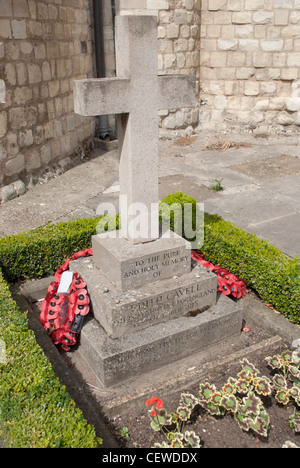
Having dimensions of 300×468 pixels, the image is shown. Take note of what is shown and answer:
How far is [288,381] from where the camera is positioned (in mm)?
3268

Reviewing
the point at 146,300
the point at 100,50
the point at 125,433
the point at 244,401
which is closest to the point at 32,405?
the point at 125,433

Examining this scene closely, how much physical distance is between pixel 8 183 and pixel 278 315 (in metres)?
4.54

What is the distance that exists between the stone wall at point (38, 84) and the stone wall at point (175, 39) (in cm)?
140

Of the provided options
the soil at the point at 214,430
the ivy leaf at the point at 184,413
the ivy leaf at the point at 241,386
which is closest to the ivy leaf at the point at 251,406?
the ivy leaf at the point at 241,386

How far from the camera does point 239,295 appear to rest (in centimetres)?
409

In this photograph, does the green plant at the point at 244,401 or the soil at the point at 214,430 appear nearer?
the green plant at the point at 244,401

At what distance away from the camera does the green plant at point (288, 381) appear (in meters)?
2.89

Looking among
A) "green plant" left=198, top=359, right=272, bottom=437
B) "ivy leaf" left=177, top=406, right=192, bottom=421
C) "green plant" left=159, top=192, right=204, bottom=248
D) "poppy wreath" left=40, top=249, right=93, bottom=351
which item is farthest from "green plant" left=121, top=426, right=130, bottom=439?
"green plant" left=159, top=192, right=204, bottom=248

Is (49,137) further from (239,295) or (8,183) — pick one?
(239,295)

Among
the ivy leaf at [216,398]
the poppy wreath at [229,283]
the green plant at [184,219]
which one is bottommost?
the ivy leaf at [216,398]

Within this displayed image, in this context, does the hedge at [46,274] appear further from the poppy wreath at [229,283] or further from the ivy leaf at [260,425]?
the ivy leaf at [260,425]

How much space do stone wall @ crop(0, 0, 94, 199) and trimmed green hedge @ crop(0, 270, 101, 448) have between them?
402cm

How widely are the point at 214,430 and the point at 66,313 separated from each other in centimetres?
149

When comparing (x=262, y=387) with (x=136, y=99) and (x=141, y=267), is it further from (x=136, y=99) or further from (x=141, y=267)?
(x=136, y=99)
